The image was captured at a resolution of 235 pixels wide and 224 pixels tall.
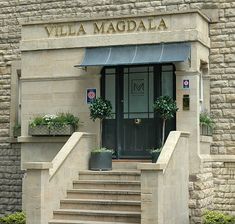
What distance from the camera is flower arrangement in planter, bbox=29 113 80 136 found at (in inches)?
605

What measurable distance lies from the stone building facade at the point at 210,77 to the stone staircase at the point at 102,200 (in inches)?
66.5

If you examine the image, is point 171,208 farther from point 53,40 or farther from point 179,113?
point 53,40

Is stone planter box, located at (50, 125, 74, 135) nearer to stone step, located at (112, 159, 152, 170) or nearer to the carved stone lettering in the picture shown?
stone step, located at (112, 159, 152, 170)

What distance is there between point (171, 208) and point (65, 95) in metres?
4.58

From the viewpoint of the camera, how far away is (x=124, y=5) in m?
16.8

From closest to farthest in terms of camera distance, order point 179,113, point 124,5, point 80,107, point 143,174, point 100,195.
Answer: point 143,174 < point 100,195 < point 179,113 < point 80,107 < point 124,5

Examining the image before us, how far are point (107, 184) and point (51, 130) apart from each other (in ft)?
7.79

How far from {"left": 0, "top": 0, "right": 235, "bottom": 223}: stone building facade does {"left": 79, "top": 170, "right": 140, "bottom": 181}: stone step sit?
1.43m

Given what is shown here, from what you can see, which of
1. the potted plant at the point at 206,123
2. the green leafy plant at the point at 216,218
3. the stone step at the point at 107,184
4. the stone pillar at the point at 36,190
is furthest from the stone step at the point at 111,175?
the potted plant at the point at 206,123

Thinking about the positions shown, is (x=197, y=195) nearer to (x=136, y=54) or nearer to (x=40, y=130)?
(x=136, y=54)

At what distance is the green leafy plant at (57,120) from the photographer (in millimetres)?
15406

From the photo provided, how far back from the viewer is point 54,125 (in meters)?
15.4

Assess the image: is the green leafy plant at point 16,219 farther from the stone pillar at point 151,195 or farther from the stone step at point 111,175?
the stone pillar at point 151,195

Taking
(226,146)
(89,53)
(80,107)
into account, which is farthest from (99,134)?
(226,146)
